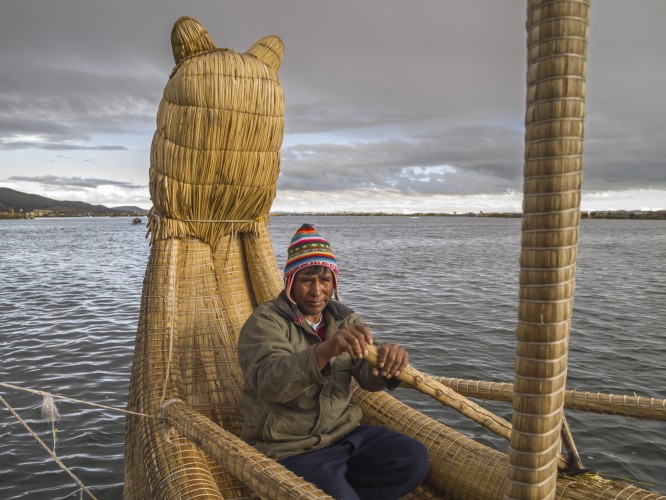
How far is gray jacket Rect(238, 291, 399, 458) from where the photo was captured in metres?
2.57

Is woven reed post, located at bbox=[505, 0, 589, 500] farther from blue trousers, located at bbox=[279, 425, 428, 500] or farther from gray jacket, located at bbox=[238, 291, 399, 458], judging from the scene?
blue trousers, located at bbox=[279, 425, 428, 500]

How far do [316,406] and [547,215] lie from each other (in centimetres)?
175

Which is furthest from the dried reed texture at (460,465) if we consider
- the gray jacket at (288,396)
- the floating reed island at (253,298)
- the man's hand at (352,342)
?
the man's hand at (352,342)

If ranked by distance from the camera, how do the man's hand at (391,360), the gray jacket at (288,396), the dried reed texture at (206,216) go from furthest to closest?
1. the dried reed texture at (206,216)
2. the gray jacket at (288,396)
3. the man's hand at (391,360)

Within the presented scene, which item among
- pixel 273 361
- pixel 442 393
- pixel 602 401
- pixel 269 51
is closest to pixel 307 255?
pixel 273 361

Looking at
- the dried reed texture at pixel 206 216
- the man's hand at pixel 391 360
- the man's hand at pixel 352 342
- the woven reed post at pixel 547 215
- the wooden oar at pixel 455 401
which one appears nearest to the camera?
the woven reed post at pixel 547 215

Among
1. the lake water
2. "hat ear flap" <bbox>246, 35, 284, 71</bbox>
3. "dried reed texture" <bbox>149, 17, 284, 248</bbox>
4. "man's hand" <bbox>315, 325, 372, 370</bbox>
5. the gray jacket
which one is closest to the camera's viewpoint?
"man's hand" <bbox>315, 325, 372, 370</bbox>

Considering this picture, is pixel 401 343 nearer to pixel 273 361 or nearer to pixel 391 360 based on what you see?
pixel 273 361

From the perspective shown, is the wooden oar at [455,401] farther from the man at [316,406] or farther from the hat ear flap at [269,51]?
the hat ear flap at [269,51]

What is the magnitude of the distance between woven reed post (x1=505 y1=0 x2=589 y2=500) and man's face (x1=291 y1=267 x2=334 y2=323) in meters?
1.42

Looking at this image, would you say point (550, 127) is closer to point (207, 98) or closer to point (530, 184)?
point (530, 184)

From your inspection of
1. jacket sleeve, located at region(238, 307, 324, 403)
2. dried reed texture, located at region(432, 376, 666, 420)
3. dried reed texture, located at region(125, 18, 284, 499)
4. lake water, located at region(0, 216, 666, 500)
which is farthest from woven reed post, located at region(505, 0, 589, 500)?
lake water, located at region(0, 216, 666, 500)

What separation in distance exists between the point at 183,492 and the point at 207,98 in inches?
110

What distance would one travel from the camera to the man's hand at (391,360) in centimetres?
225
